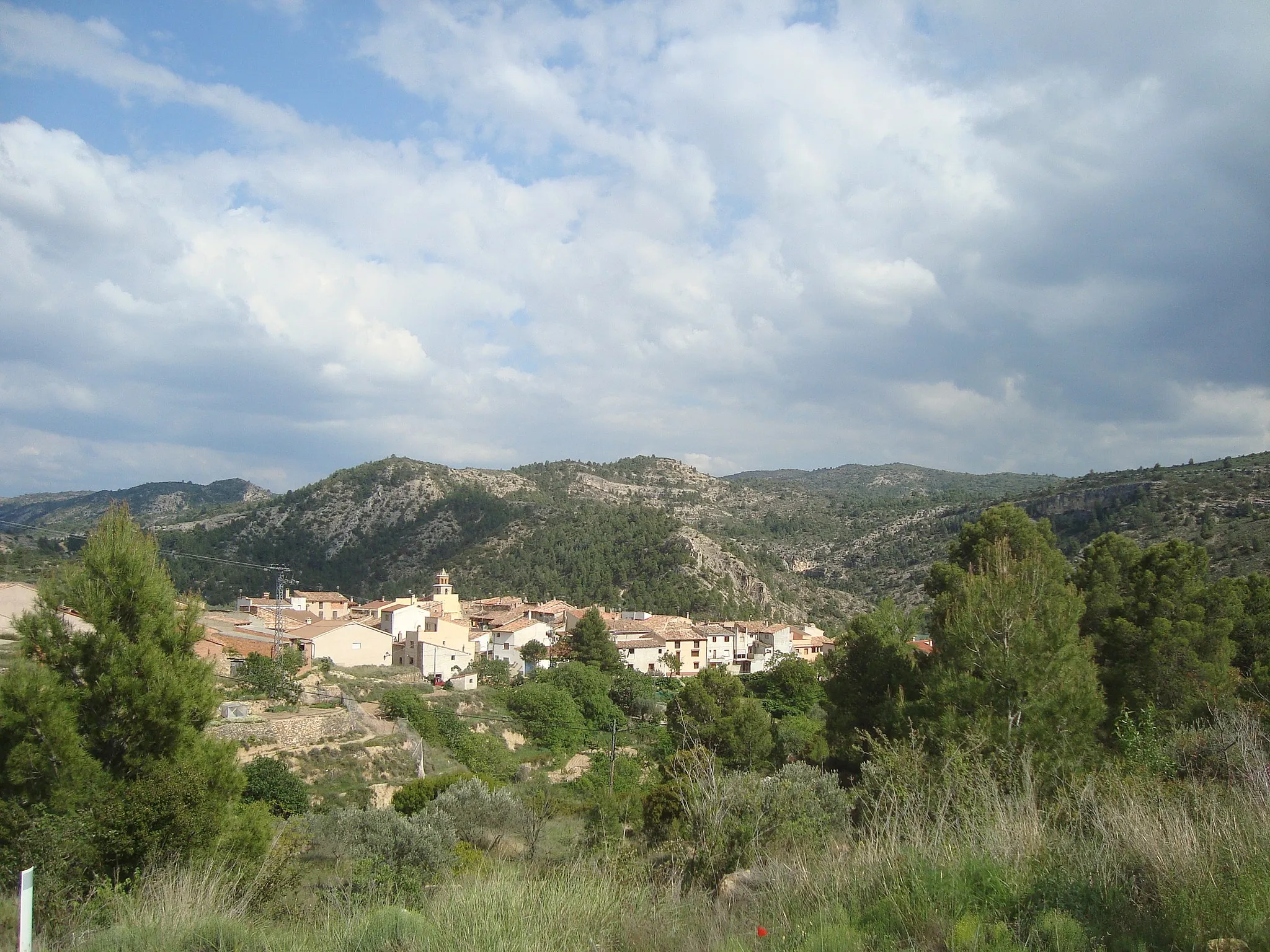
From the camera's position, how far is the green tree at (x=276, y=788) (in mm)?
18219

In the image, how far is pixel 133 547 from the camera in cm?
891

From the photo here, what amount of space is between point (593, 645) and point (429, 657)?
1124 cm

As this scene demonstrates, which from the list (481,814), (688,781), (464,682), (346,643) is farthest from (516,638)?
(688,781)

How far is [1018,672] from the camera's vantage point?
37.2ft

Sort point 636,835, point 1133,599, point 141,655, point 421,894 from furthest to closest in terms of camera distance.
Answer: point 1133,599 → point 636,835 → point 141,655 → point 421,894

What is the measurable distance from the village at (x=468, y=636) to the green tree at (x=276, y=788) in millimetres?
18655

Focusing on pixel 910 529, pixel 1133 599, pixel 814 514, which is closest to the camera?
pixel 1133 599

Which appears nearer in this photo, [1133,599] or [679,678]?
[1133,599]

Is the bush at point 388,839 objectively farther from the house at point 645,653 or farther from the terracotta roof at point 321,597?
the terracotta roof at point 321,597

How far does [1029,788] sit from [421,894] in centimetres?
486

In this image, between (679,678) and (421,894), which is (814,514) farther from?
(421,894)

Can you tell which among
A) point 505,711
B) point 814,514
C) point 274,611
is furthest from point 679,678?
point 814,514

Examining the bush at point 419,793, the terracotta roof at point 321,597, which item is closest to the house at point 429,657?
the terracotta roof at point 321,597

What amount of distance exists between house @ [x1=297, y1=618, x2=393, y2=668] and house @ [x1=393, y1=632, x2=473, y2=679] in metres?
1.32
